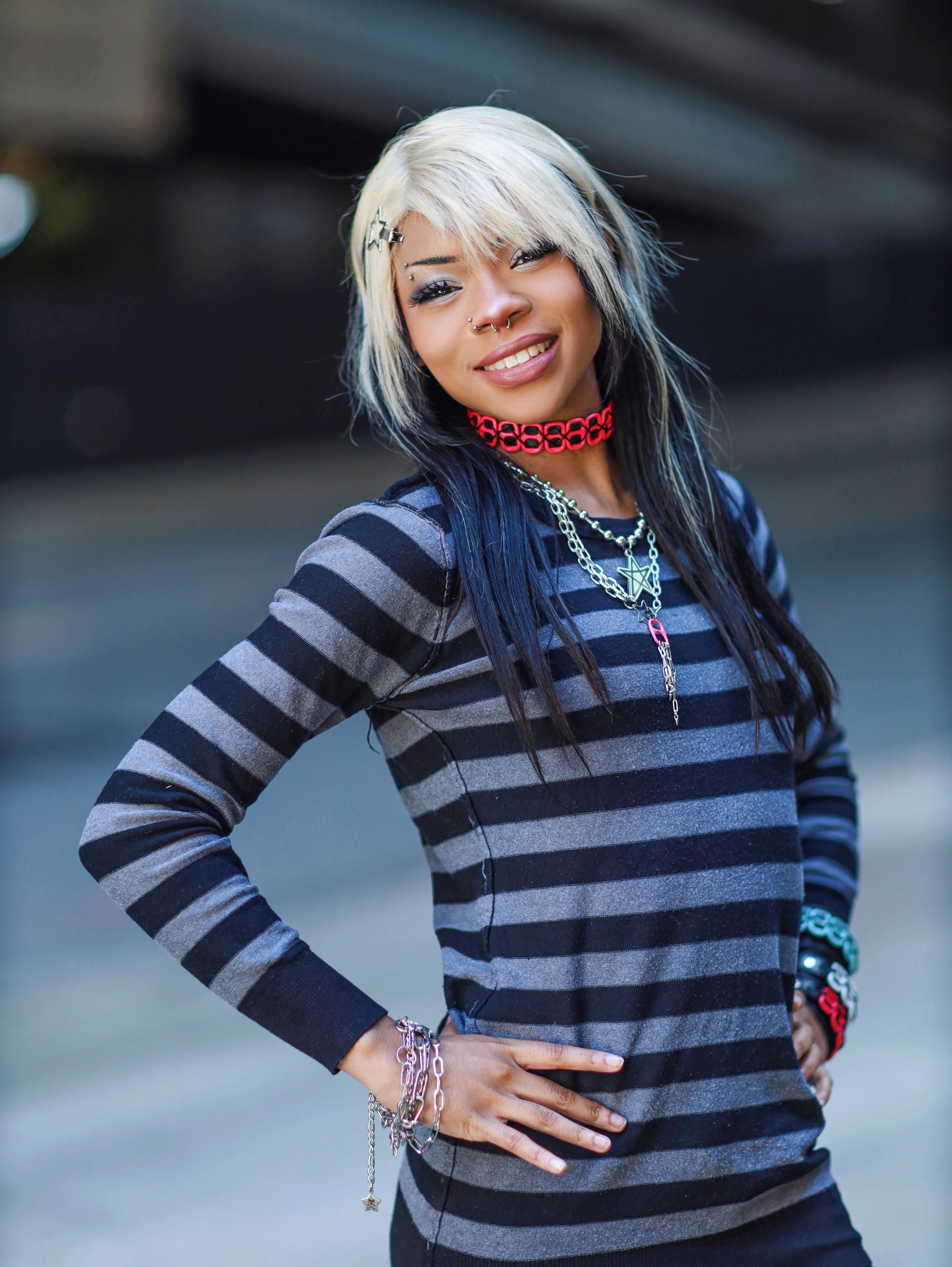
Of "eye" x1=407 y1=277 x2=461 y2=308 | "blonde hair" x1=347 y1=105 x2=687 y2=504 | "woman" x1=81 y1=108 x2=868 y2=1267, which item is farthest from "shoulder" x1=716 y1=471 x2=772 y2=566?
"eye" x1=407 y1=277 x2=461 y2=308

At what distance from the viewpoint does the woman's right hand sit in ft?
4.62

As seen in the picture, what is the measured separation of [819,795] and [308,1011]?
0.85 metres

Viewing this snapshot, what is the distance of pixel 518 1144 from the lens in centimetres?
140

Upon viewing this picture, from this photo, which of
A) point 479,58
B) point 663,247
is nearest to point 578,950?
point 663,247

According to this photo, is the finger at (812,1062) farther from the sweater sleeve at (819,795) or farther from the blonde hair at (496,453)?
the blonde hair at (496,453)

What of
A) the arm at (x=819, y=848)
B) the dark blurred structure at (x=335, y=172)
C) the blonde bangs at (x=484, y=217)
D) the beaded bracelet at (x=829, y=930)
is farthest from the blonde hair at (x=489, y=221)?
the dark blurred structure at (x=335, y=172)

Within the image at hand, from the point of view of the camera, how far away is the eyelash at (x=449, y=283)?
1581 mm

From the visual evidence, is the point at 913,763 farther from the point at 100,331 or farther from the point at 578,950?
the point at 100,331

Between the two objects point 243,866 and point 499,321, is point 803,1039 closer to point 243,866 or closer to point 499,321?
point 243,866

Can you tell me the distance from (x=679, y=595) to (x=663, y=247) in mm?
650

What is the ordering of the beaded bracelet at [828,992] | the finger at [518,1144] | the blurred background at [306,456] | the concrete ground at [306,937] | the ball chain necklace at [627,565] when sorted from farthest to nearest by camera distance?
the blurred background at [306,456], the concrete ground at [306,937], the beaded bracelet at [828,992], the ball chain necklace at [627,565], the finger at [518,1144]

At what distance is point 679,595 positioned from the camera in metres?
1.62

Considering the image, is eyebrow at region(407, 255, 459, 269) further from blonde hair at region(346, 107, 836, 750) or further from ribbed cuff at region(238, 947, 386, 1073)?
ribbed cuff at region(238, 947, 386, 1073)

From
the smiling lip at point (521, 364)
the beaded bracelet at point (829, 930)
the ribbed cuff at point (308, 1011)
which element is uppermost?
the smiling lip at point (521, 364)
